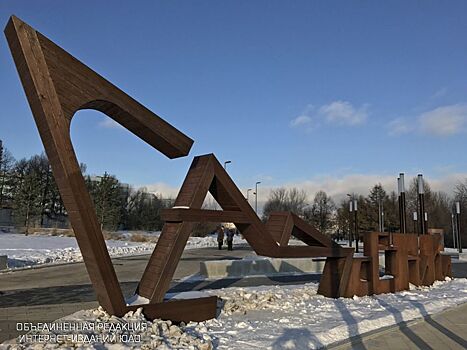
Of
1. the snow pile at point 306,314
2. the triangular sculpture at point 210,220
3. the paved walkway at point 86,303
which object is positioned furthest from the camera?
the triangular sculpture at point 210,220

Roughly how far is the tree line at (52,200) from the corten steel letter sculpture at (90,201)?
105 feet

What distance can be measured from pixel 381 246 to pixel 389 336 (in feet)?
15.3

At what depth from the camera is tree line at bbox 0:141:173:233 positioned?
147ft

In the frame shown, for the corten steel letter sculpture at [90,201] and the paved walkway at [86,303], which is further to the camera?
the paved walkway at [86,303]

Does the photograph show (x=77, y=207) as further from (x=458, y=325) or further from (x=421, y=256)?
(x=421, y=256)

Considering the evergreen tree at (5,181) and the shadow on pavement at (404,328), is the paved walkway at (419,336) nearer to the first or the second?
the shadow on pavement at (404,328)

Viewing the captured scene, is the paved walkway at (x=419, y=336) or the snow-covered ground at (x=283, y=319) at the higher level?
the snow-covered ground at (x=283, y=319)

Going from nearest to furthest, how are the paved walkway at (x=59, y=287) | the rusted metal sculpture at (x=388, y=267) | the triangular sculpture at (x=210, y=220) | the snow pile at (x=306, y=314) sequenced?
the snow pile at (x=306, y=314) → the triangular sculpture at (x=210, y=220) → the paved walkway at (x=59, y=287) → the rusted metal sculpture at (x=388, y=267)

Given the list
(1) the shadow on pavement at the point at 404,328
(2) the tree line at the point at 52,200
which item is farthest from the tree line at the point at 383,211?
(1) the shadow on pavement at the point at 404,328

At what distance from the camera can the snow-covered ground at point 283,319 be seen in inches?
230

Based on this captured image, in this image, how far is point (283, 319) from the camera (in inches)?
297

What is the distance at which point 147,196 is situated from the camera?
250ft

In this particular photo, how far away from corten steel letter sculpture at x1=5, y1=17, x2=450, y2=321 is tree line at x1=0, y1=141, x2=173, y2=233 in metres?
32.1

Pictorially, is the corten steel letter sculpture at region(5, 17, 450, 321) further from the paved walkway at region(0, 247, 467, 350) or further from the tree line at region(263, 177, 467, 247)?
the tree line at region(263, 177, 467, 247)
